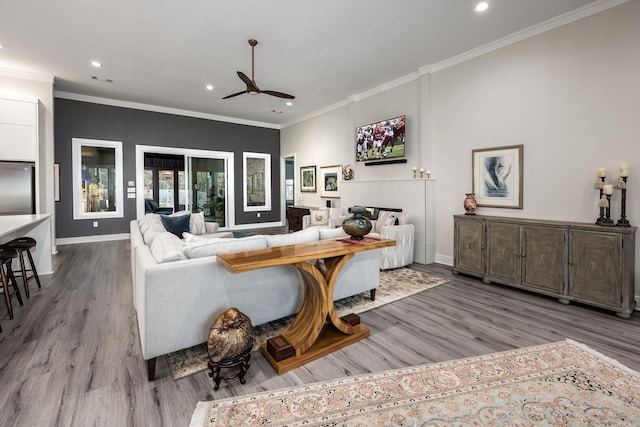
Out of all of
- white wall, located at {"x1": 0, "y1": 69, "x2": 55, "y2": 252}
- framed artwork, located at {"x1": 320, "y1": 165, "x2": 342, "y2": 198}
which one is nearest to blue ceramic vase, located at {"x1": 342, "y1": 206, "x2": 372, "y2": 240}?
framed artwork, located at {"x1": 320, "y1": 165, "x2": 342, "y2": 198}

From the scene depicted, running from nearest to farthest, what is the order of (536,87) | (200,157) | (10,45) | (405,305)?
(405,305) → (536,87) → (10,45) → (200,157)

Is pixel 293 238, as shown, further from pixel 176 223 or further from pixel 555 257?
pixel 555 257

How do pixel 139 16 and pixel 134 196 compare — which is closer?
pixel 139 16

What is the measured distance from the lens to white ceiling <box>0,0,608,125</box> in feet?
11.2

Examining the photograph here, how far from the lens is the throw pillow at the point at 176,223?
475 cm

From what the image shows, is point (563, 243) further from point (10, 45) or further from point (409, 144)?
point (10, 45)

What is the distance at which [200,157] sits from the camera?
8305 mm

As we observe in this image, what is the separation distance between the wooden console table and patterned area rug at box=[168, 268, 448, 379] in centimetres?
40

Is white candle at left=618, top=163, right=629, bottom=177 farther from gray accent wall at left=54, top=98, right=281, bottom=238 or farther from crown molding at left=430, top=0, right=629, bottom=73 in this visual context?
gray accent wall at left=54, top=98, right=281, bottom=238

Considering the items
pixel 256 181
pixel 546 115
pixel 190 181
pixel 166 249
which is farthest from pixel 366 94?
pixel 166 249

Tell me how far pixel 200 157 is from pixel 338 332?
713 cm

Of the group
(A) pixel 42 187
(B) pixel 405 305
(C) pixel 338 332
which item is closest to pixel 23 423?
(C) pixel 338 332

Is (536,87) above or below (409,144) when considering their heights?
above

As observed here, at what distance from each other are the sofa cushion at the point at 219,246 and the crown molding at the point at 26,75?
561cm
